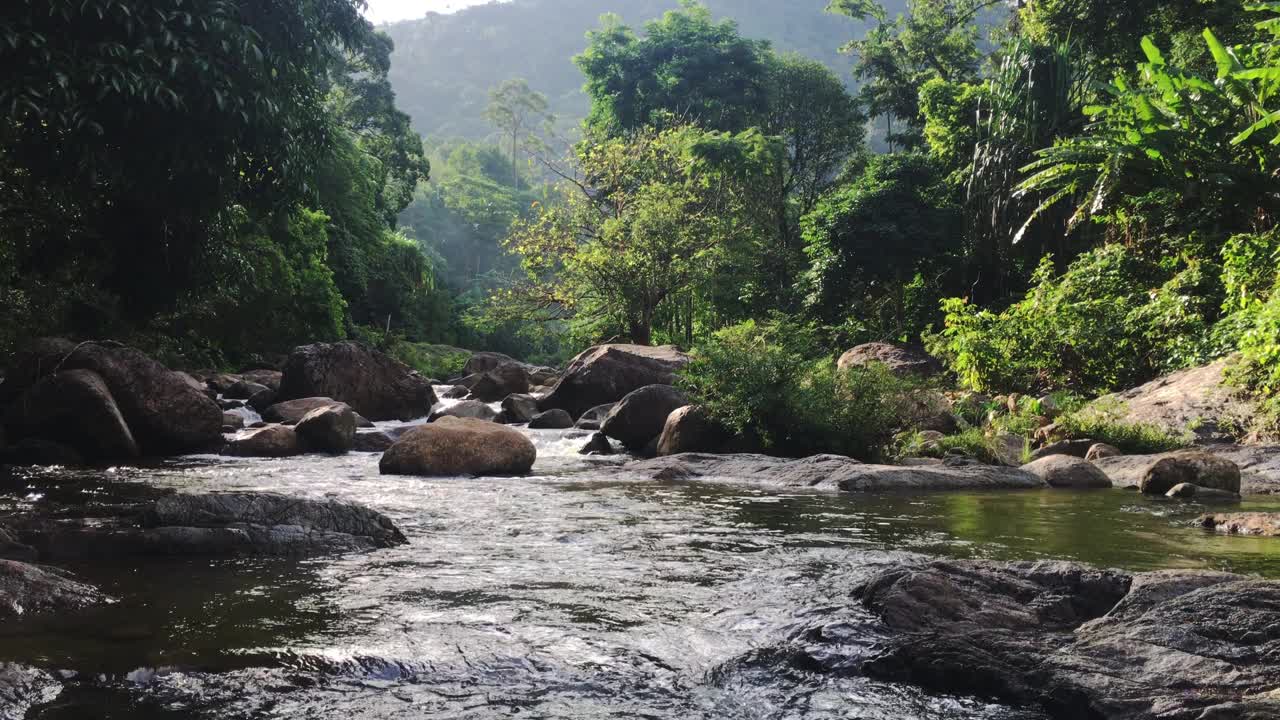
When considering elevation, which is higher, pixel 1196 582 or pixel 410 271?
pixel 410 271

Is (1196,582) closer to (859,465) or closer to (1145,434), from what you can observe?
(859,465)

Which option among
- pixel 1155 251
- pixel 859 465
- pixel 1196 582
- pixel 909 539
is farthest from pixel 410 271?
pixel 1196 582

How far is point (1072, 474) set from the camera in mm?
10484

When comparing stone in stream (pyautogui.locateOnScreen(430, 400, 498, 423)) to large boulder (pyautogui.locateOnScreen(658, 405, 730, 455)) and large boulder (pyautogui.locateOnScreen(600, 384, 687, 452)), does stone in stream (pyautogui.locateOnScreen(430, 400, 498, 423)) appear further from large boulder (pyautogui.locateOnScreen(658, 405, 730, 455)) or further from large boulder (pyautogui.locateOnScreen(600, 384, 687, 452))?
large boulder (pyautogui.locateOnScreen(658, 405, 730, 455))

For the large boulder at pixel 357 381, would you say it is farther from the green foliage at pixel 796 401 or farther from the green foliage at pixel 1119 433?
the green foliage at pixel 1119 433

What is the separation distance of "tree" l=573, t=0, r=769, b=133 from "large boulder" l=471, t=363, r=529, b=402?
17193 millimetres

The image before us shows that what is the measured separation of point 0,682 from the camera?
3.29m

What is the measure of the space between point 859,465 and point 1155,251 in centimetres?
1018

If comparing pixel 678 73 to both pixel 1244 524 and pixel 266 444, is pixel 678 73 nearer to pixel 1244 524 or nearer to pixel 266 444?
pixel 266 444

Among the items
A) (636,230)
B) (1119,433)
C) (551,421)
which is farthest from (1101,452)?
(636,230)

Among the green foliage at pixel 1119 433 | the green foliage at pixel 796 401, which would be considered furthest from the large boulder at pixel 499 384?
the green foliage at pixel 1119 433

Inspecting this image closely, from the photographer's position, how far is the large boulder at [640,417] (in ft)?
48.1

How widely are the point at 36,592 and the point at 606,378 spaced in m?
14.0

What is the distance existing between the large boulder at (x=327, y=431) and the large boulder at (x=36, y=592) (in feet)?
29.5
